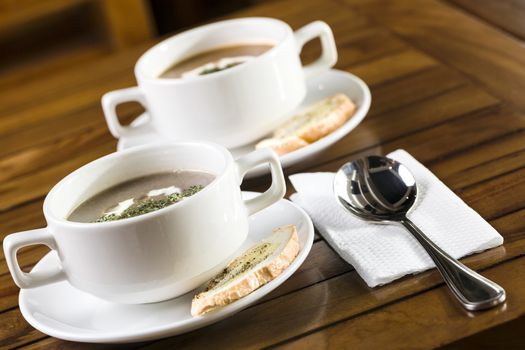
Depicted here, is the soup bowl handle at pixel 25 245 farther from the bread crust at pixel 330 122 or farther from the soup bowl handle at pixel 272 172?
the bread crust at pixel 330 122

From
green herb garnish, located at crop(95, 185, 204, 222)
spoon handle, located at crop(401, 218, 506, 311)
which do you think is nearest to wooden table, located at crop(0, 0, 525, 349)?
spoon handle, located at crop(401, 218, 506, 311)

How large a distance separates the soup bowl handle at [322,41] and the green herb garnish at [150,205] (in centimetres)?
47

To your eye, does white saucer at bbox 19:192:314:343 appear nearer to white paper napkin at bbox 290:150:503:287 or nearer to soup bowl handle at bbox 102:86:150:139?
white paper napkin at bbox 290:150:503:287

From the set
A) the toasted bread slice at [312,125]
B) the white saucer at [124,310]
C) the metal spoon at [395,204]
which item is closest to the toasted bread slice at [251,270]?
the white saucer at [124,310]

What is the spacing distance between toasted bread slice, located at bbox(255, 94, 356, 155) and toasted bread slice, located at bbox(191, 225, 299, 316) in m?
0.25

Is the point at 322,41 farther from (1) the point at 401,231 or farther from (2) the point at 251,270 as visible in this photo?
(2) the point at 251,270

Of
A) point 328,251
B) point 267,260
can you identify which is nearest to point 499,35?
point 328,251

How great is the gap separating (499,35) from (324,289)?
2.48 ft

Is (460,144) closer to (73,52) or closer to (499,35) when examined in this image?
(499,35)

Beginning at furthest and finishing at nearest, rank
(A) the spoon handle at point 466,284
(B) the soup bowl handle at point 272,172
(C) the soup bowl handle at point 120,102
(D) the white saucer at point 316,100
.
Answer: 1. (C) the soup bowl handle at point 120,102
2. (D) the white saucer at point 316,100
3. (B) the soup bowl handle at point 272,172
4. (A) the spoon handle at point 466,284

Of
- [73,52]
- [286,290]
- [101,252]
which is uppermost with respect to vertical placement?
[101,252]

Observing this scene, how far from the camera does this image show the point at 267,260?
897mm

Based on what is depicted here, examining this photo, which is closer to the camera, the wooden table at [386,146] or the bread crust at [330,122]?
the wooden table at [386,146]

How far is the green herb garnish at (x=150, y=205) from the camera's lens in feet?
3.03
